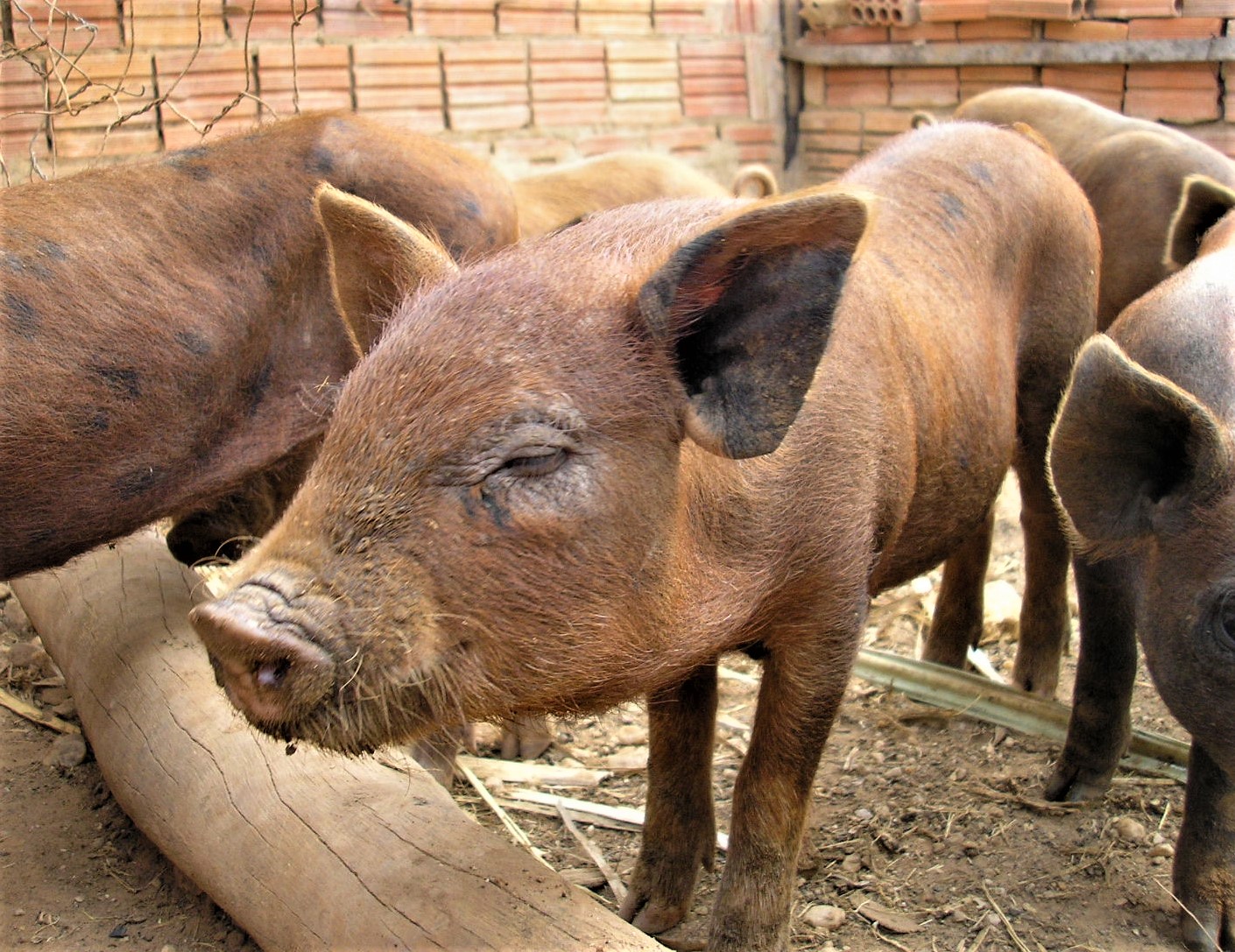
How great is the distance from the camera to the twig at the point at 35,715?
4.01 meters

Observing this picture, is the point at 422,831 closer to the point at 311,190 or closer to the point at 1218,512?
the point at 1218,512

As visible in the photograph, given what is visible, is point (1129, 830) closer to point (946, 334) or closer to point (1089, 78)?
point (946, 334)

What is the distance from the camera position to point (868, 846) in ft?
12.1

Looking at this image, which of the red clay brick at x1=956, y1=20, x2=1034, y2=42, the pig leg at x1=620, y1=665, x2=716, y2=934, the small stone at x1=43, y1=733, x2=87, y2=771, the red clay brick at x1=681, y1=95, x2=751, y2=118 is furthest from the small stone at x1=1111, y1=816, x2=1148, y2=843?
the red clay brick at x1=681, y1=95, x2=751, y2=118

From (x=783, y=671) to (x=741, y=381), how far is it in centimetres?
81

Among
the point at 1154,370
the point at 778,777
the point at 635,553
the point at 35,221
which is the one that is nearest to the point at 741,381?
the point at 635,553

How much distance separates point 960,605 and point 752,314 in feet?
9.26

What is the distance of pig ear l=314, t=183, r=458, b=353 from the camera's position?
255 centimetres

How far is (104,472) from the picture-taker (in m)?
3.46

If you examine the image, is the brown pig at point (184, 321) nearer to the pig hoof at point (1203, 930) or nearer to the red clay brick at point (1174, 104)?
the pig hoof at point (1203, 930)

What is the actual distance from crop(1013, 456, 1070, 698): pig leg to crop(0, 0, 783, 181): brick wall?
357cm

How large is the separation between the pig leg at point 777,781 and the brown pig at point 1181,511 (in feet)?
2.33

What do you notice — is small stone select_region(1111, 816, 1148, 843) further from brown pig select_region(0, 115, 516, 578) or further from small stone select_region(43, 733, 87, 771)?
small stone select_region(43, 733, 87, 771)

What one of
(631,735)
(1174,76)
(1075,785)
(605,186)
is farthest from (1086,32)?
(631,735)
